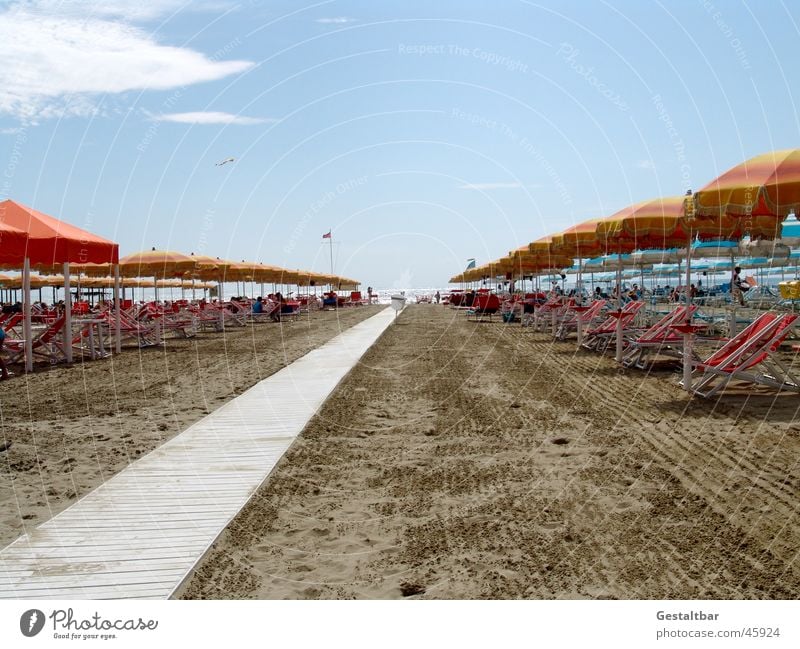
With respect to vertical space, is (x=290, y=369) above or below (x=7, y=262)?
below

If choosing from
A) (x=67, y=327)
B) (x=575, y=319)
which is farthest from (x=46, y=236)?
(x=575, y=319)

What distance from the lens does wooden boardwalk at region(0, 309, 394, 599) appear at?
9.69 feet

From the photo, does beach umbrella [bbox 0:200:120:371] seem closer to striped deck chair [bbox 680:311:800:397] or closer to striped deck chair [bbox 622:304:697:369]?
striped deck chair [bbox 622:304:697:369]

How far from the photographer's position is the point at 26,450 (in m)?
5.50

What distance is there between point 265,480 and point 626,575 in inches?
91.2

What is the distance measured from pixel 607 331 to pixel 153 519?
9.52m

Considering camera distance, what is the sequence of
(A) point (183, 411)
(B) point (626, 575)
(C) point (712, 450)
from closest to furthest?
(B) point (626, 575) → (C) point (712, 450) → (A) point (183, 411)

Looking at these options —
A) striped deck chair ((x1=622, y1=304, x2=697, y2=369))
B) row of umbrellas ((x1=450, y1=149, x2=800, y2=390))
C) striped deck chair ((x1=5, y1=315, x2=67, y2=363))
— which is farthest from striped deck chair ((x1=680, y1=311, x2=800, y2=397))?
striped deck chair ((x1=5, y1=315, x2=67, y2=363))

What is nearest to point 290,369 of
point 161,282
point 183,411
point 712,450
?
point 183,411

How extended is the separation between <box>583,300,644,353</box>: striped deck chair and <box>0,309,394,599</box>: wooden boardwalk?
22.3ft

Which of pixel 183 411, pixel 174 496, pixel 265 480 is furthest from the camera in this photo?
pixel 183 411
